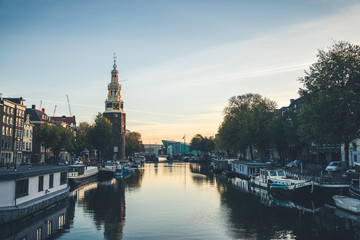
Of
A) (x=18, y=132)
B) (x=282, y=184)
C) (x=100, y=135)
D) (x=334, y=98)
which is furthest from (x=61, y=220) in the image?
(x=100, y=135)

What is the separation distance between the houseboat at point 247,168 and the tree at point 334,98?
18.3 meters

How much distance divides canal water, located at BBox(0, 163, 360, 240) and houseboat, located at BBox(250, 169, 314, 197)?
1.73 metres

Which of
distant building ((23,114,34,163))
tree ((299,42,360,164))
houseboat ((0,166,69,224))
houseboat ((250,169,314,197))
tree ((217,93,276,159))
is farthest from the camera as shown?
distant building ((23,114,34,163))

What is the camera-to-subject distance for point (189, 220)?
3416 centimetres

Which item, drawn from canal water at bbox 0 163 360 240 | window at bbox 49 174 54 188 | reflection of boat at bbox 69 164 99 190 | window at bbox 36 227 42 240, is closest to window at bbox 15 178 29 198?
canal water at bbox 0 163 360 240

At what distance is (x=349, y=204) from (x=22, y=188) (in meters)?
35.9

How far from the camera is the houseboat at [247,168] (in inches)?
2880

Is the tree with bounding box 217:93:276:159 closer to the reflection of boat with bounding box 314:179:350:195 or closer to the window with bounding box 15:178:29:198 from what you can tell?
the reflection of boat with bounding box 314:179:350:195

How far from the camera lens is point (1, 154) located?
81625 mm

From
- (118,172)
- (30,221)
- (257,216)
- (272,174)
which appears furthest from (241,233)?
(118,172)

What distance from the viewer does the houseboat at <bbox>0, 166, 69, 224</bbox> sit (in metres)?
30.0

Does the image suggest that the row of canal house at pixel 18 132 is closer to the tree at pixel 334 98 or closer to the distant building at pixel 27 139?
the distant building at pixel 27 139

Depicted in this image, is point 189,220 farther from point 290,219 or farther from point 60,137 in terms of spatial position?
point 60,137

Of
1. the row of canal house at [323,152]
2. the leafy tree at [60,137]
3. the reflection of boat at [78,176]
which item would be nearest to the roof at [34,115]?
the leafy tree at [60,137]
